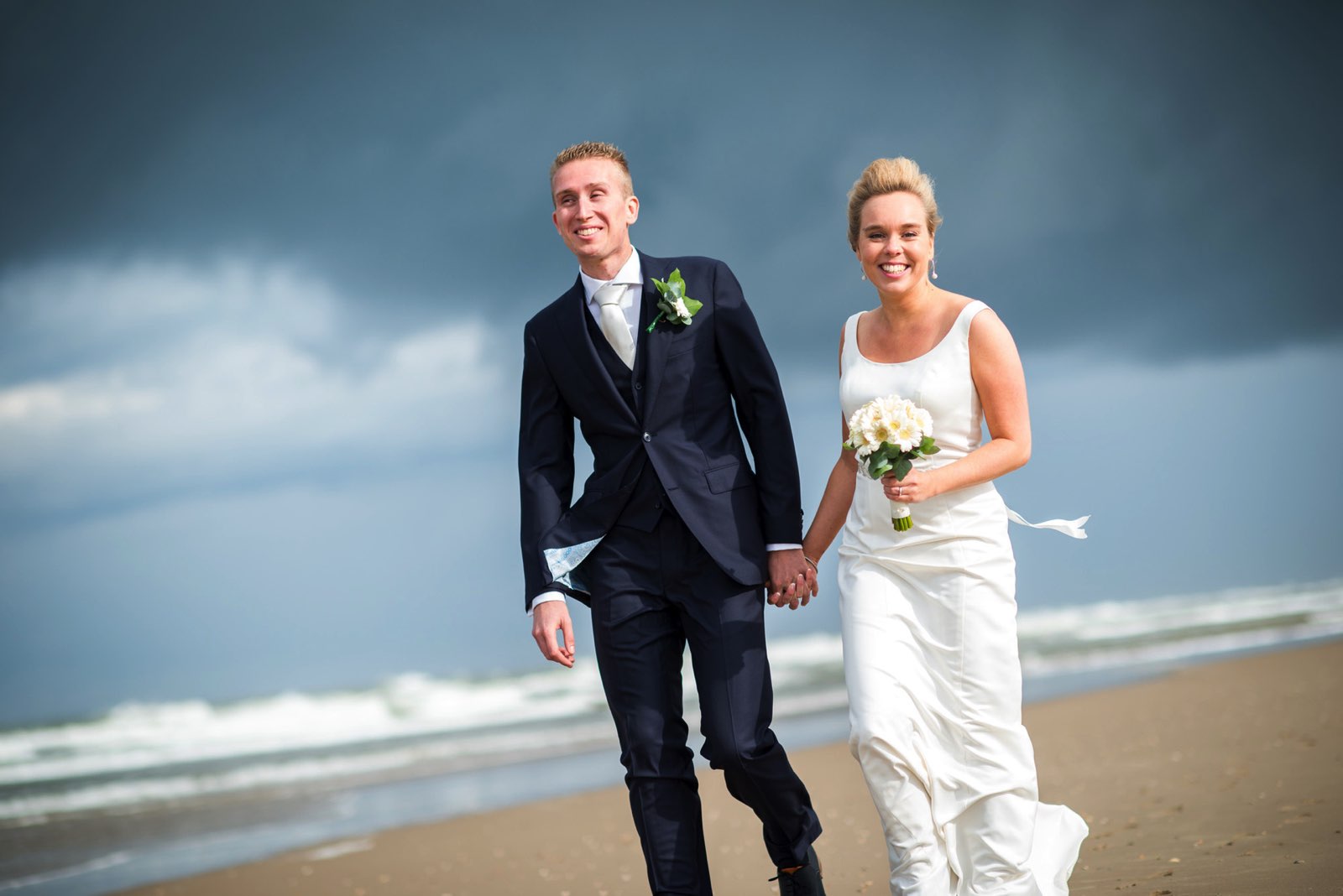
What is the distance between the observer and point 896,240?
13.2 feet

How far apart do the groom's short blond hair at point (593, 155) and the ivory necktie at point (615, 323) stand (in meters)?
0.35

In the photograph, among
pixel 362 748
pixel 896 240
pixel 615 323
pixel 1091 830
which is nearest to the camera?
pixel 896 240

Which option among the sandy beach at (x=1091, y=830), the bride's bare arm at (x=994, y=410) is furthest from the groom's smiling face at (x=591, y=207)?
the sandy beach at (x=1091, y=830)

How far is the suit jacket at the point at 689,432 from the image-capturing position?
416 centimetres

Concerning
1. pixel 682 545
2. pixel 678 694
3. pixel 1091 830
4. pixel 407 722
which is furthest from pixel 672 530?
pixel 407 722

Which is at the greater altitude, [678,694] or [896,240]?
[896,240]

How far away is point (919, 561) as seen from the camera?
155 inches

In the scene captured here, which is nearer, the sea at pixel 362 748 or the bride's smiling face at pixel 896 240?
the bride's smiling face at pixel 896 240

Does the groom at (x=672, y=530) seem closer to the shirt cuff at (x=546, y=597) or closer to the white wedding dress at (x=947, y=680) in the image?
the shirt cuff at (x=546, y=597)

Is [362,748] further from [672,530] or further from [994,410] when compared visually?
[994,410]

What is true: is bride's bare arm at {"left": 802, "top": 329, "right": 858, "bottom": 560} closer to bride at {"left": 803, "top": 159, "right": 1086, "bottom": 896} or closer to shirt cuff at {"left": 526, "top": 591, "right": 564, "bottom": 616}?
bride at {"left": 803, "top": 159, "right": 1086, "bottom": 896}

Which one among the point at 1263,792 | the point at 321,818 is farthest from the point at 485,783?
the point at 1263,792

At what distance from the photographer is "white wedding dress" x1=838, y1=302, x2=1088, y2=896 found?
12.3ft

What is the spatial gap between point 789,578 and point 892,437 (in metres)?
0.71
